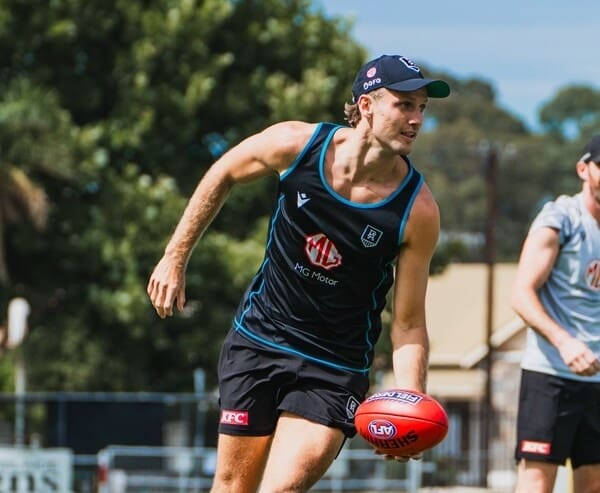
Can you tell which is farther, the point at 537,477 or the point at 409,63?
the point at 537,477

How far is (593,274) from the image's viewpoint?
784 cm

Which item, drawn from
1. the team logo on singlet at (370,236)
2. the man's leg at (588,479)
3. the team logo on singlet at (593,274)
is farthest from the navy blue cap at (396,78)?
the man's leg at (588,479)

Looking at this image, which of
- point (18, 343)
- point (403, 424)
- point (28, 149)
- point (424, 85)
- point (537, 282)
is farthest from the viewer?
point (18, 343)

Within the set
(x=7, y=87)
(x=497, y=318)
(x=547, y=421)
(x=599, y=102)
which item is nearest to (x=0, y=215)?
(x=7, y=87)

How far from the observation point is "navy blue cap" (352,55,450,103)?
637cm

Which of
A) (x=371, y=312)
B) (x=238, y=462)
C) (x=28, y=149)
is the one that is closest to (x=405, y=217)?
(x=371, y=312)

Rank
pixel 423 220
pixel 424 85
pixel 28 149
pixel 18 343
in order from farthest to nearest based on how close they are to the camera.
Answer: pixel 18 343, pixel 28 149, pixel 423 220, pixel 424 85

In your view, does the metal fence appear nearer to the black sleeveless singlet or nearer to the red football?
the black sleeveless singlet

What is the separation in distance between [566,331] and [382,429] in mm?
1855

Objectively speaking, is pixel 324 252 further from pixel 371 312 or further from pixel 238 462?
pixel 238 462

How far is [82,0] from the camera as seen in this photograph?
95.1 feet

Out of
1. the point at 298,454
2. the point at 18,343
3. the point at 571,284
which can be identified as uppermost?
the point at 571,284

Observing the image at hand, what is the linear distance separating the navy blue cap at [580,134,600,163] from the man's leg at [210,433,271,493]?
7.75ft

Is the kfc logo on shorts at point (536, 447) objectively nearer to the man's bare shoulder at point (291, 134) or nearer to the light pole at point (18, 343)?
the man's bare shoulder at point (291, 134)
